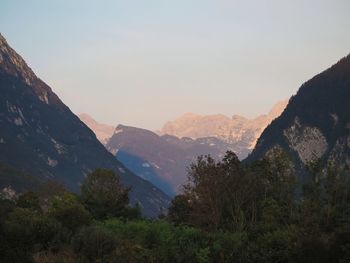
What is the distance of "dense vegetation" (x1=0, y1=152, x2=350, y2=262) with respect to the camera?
1119 inches

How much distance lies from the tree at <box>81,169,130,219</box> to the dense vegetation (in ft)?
0.44

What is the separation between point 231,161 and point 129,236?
2722 centimetres

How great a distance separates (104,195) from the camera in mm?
76312

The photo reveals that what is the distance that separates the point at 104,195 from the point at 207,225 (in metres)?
23.2

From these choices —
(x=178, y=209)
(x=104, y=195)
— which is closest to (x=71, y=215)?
(x=104, y=195)

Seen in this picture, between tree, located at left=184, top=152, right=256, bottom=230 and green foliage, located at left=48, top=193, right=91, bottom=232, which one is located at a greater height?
tree, located at left=184, top=152, right=256, bottom=230

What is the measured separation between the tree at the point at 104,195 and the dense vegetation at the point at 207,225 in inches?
5.2

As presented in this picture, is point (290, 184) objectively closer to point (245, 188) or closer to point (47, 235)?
point (245, 188)

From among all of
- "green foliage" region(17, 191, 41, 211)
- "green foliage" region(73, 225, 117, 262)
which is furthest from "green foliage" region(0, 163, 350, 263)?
"green foliage" region(17, 191, 41, 211)

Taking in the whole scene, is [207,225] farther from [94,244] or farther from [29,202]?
[29,202]

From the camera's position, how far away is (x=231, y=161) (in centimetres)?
6306

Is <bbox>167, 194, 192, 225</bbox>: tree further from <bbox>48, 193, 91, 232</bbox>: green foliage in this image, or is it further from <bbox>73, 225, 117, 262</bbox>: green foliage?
<bbox>73, 225, 117, 262</bbox>: green foliage

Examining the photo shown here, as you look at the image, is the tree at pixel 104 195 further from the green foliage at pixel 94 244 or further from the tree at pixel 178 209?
the green foliage at pixel 94 244

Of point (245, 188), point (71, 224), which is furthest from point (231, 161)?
point (71, 224)
